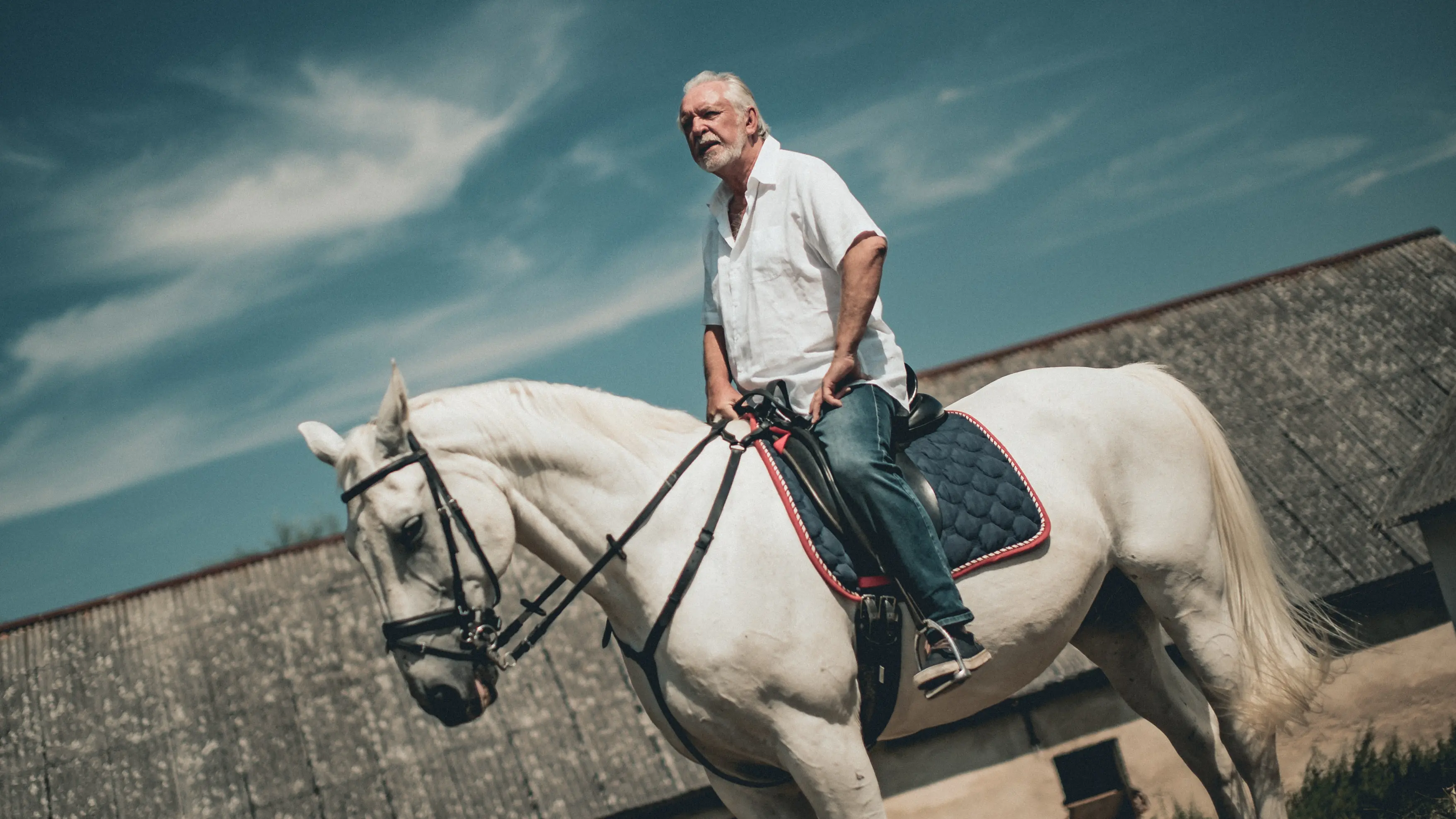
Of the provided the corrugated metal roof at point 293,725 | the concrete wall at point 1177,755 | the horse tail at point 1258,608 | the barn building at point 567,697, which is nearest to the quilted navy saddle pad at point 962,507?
the horse tail at point 1258,608

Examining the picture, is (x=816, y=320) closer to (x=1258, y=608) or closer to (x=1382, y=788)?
(x=1258, y=608)

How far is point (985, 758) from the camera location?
9.28m

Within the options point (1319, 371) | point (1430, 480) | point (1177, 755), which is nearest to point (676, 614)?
point (1177, 755)

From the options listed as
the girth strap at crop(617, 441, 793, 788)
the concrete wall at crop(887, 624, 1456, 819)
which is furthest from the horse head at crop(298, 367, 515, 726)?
the concrete wall at crop(887, 624, 1456, 819)

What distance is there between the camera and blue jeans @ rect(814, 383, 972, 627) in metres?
3.23

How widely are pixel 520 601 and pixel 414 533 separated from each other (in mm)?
398

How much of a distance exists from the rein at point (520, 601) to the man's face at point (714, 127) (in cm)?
104

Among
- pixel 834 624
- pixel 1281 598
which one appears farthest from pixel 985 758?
pixel 834 624

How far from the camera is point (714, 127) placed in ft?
12.3

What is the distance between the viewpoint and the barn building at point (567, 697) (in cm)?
923

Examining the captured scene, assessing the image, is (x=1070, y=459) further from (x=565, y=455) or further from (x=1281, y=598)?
(x=565, y=455)

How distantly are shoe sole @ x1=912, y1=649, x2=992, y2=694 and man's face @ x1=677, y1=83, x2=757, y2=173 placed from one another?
1.97 m

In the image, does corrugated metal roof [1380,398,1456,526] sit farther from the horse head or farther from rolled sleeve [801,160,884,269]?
the horse head

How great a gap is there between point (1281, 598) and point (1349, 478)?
812cm
